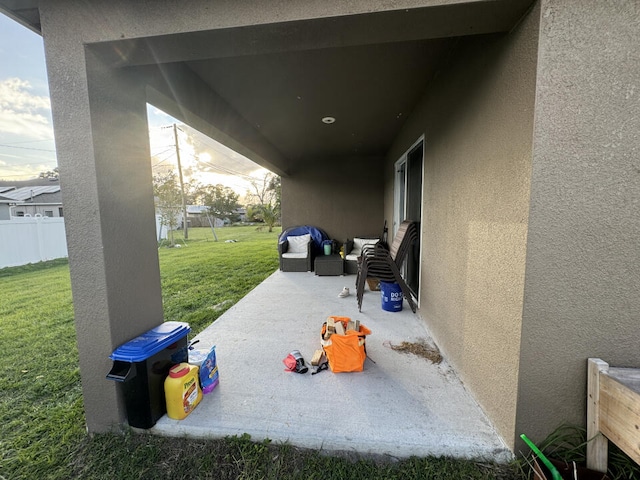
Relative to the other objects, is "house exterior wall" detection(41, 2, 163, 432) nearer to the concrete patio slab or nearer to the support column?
the support column

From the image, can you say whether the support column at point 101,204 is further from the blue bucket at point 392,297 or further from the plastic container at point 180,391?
the blue bucket at point 392,297

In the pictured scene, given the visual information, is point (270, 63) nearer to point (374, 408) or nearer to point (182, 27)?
point (182, 27)

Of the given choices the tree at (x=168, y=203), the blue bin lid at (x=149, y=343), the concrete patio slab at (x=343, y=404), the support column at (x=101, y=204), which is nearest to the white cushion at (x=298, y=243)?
the concrete patio slab at (x=343, y=404)

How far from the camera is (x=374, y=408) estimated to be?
160 cm

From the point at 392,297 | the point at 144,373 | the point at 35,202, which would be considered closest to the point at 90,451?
the point at 144,373

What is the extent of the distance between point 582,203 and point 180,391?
7.59 ft

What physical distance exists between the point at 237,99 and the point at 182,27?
1.76 m

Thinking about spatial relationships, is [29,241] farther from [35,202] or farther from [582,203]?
[35,202]

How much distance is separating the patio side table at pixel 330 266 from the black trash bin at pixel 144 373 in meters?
3.54

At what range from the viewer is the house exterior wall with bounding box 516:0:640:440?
110 centimetres

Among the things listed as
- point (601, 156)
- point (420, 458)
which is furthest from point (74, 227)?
point (601, 156)

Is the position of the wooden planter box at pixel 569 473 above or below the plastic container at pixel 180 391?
below

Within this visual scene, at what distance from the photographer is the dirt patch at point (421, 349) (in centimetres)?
216

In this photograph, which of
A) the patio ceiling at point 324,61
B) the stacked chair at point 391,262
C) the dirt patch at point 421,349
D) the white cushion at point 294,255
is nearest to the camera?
the patio ceiling at point 324,61
